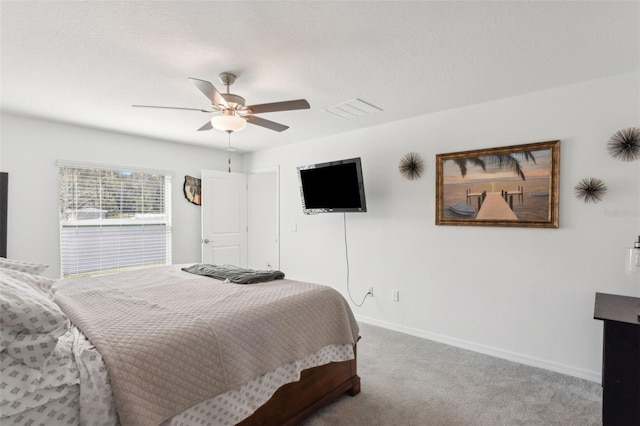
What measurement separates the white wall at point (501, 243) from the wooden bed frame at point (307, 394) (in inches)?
58.4

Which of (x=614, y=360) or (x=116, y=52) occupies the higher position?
(x=116, y=52)

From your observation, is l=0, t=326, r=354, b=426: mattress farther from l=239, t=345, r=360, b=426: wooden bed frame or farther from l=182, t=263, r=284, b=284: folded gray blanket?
l=182, t=263, r=284, b=284: folded gray blanket

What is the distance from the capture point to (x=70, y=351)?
1338 mm

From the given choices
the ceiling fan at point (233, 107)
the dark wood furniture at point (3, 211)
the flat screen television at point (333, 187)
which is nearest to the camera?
the ceiling fan at point (233, 107)

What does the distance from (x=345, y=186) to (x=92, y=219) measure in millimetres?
3106

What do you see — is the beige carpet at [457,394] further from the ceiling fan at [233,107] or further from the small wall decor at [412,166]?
the ceiling fan at [233,107]

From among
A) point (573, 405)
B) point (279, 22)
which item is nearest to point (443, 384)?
point (573, 405)

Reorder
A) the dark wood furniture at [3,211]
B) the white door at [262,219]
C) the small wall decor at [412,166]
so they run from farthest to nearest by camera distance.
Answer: the white door at [262,219], the small wall decor at [412,166], the dark wood furniture at [3,211]

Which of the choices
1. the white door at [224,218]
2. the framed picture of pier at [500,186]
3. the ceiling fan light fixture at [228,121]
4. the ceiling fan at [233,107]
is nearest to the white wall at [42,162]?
the white door at [224,218]

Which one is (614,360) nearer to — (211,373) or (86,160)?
(211,373)

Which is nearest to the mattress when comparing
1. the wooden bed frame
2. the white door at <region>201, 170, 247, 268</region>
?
the wooden bed frame

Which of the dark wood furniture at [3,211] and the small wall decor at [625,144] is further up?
the small wall decor at [625,144]

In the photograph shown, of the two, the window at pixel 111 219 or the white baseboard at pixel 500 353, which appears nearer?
the white baseboard at pixel 500 353

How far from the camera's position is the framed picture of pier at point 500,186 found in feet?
9.14
